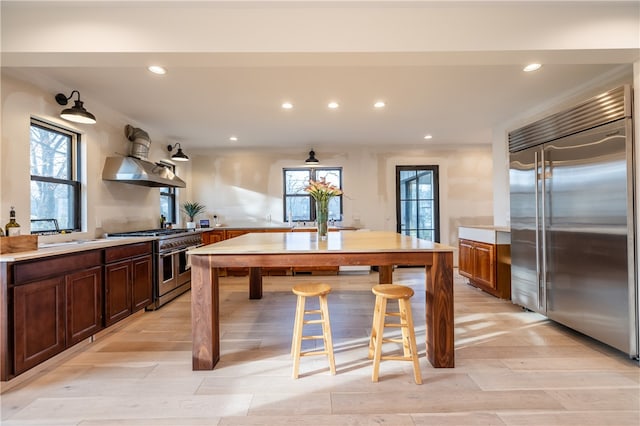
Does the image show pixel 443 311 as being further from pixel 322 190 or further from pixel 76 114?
pixel 76 114

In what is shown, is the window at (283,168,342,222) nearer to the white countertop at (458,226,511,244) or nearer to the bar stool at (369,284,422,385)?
the white countertop at (458,226,511,244)

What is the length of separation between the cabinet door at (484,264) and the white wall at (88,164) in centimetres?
489

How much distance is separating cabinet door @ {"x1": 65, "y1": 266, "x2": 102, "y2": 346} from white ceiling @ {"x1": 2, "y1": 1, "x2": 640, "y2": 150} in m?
1.68

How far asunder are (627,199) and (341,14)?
242 cm

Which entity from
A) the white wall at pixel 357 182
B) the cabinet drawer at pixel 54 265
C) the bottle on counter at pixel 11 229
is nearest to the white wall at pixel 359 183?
the white wall at pixel 357 182

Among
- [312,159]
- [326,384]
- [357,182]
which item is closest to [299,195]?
[312,159]

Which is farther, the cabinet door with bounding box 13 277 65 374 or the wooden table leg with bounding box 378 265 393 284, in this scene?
the wooden table leg with bounding box 378 265 393 284

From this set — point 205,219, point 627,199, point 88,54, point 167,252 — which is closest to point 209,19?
point 88,54

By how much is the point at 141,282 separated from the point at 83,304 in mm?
801

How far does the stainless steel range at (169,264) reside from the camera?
360 centimetres

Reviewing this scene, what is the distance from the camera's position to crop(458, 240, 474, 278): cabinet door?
14.5ft

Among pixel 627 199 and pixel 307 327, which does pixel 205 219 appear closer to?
pixel 307 327

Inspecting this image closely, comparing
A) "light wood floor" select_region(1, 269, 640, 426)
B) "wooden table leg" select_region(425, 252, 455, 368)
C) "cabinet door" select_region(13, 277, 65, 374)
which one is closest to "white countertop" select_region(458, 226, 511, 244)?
"light wood floor" select_region(1, 269, 640, 426)

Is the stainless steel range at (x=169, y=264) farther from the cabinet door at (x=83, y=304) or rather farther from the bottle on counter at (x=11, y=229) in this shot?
the bottle on counter at (x=11, y=229)
